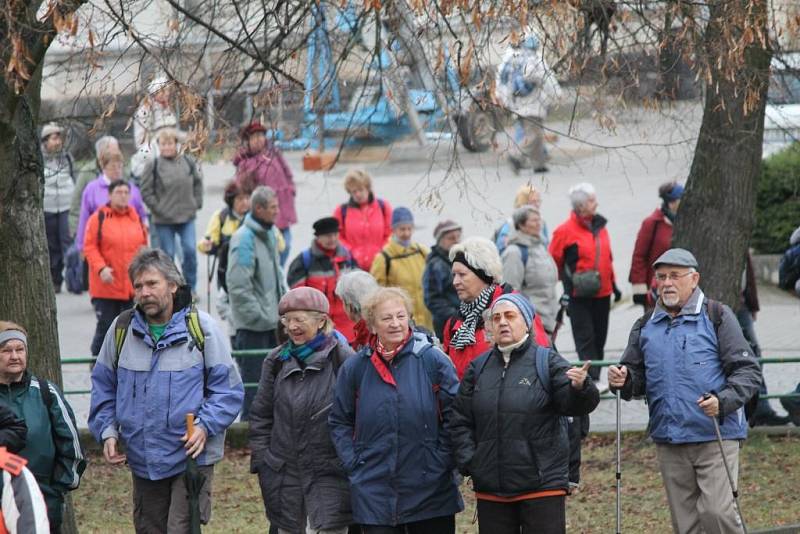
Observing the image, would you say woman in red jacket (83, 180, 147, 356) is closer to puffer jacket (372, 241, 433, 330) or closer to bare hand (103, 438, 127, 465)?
puffer jacket (372, 241, 433, 330)

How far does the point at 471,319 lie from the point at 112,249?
221 inches

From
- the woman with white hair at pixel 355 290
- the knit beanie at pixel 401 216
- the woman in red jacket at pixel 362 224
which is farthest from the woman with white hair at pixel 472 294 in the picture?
the woman in red jacket at pixel 362 224

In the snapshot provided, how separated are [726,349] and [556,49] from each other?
225 cm

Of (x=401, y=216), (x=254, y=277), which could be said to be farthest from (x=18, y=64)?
(x=401, y=216)

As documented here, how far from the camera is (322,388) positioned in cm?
789

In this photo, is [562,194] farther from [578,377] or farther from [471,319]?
[578,377]

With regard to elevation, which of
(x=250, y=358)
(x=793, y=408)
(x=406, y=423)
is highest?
(x=406, y=423)

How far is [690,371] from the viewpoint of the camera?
8.02 meters

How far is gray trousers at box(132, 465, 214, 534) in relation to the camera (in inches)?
312

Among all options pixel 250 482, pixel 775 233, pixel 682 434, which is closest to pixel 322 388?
pixel 682 434

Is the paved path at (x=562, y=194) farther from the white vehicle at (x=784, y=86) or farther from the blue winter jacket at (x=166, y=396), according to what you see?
the blue winter jacket at (x=166, y=396)

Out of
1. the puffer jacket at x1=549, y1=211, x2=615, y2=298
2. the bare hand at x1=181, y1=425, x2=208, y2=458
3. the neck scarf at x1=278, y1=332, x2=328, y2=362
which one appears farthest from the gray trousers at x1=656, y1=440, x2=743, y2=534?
the puffer jacket at x1=549, y1=211, x2=615, y2=298

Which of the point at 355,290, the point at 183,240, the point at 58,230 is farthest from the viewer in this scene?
the point at 58,230

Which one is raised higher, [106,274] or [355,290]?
[355,290]
